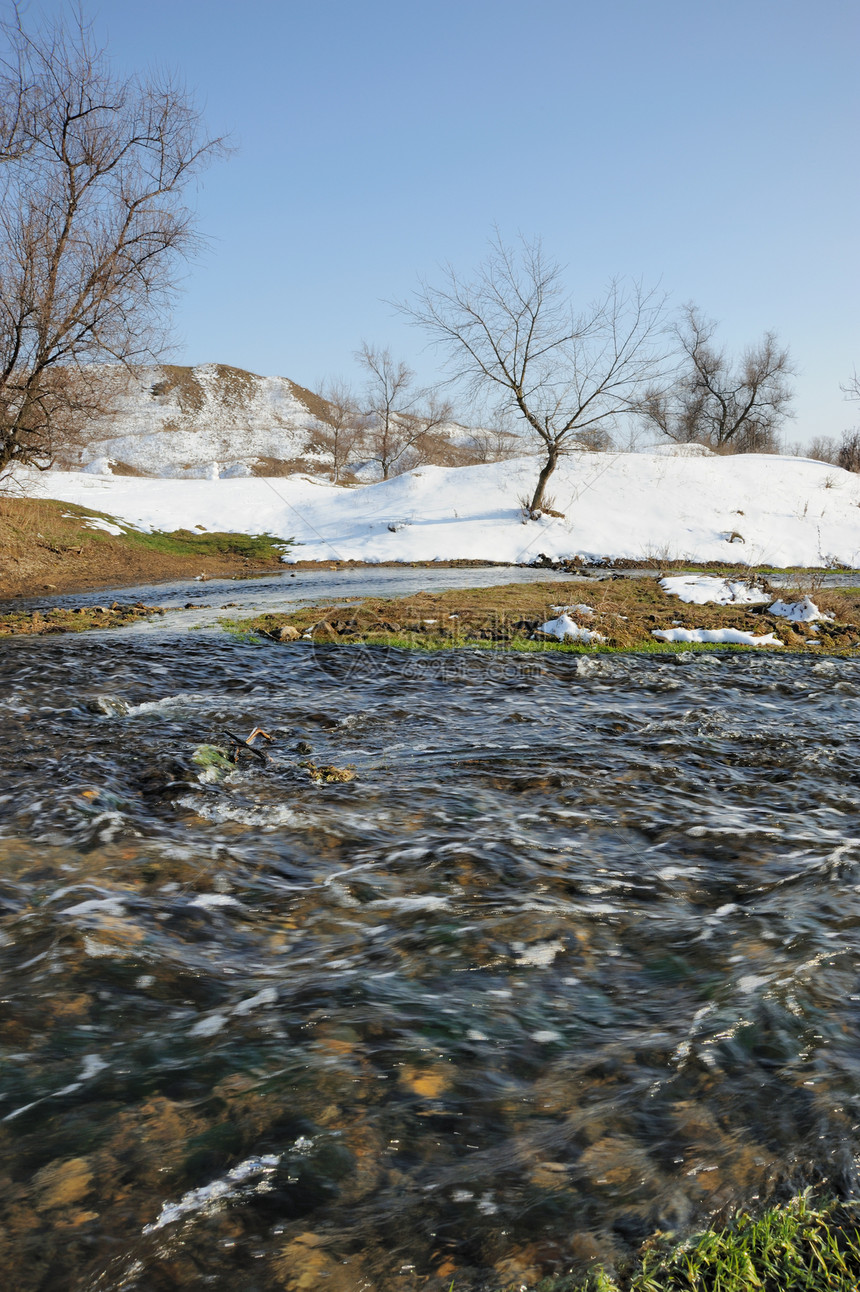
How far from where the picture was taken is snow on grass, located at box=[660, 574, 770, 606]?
14.9 m

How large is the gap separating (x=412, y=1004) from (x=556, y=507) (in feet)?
89.3

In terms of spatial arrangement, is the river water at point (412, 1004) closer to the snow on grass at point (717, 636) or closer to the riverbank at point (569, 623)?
the riverbank at point (569, 623)

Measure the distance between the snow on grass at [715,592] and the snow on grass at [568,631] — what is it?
3.94m

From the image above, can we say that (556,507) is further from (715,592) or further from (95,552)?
(95,552)

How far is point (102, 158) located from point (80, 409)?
5986mm

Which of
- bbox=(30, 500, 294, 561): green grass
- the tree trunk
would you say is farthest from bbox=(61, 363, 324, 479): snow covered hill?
the tree trunk

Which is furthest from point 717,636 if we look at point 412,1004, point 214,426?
point 214,426

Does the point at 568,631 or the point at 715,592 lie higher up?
the point at 715,592

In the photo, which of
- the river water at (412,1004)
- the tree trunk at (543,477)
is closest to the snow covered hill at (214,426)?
the tree trunk at (543,477)

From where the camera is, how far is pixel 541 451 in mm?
29750

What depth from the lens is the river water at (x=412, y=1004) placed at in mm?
2123

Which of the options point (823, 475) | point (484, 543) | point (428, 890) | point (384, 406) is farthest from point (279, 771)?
point (384, 406)

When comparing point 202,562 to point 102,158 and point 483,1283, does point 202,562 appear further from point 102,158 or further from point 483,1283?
point 483,1283

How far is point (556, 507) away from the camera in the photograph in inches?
1141
